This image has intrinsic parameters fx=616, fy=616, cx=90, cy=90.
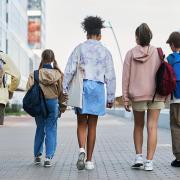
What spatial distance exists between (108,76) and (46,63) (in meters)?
1.27

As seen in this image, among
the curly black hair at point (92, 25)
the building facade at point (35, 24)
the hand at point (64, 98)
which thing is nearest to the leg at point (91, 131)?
the hand at point (64, 98)

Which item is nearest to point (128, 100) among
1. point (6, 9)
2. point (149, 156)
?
point (149, 156)

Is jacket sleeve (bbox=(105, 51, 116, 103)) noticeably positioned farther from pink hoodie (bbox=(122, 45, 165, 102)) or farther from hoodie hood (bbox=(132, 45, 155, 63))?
hoodie hood (bbox=(132, 45, 155, 63))

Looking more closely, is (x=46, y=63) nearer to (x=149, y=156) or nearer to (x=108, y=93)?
(x=108, y=93)

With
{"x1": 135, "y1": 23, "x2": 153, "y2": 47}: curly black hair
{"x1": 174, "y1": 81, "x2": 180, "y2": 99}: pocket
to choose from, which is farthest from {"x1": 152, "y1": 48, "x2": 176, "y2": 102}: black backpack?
{"x1": 174, "y1": 81, "x2": 180, "y2": 99}: pocket

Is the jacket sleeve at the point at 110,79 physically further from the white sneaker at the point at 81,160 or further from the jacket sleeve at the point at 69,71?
the white sneaker at the point at 81,160

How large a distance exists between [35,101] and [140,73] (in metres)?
1.61

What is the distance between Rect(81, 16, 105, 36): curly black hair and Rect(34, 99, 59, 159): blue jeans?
1.19 m

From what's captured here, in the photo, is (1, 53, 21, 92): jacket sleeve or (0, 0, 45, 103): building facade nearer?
(1, 53, 21, 92): jacket sleeve

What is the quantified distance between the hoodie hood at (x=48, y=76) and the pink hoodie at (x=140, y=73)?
1.12 meters

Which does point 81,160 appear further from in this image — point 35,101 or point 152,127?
point 35,101

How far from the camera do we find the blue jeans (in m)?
8.41

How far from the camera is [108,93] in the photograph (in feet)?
24.9

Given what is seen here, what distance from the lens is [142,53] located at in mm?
7629
